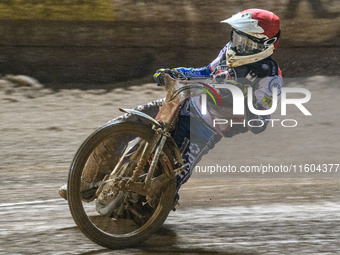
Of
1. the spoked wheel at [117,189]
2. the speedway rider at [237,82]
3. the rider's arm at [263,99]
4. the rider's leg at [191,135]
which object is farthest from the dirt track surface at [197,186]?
the rider's arm at [263,99]

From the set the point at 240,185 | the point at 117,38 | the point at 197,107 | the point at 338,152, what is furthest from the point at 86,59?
the point at 197,107

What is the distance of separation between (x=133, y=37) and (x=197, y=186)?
19.6 ft

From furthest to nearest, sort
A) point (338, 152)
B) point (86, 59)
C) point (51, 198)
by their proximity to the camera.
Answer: point (86, 59)
point (338, 152)
point (51, 198)

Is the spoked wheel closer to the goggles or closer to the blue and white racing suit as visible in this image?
the blue and white racing suit

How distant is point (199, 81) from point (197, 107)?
30 centimetres

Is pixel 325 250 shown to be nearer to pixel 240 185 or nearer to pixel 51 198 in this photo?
pixel 240 185

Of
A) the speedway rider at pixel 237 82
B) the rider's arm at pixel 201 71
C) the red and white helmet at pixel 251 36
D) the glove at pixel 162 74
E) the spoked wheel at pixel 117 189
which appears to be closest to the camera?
the spoked wheel at pixel 117 189

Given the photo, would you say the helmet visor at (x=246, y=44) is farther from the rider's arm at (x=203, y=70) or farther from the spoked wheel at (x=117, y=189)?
the spoked wheel at (x=117, y=189)

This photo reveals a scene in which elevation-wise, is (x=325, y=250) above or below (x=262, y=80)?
below

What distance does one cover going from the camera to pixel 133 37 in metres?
12.3

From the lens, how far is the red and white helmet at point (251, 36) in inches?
202

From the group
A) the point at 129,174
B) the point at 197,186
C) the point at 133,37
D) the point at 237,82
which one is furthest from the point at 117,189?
the point at 133,37

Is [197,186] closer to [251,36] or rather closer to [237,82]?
[237,82]

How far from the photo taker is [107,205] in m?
4.79
